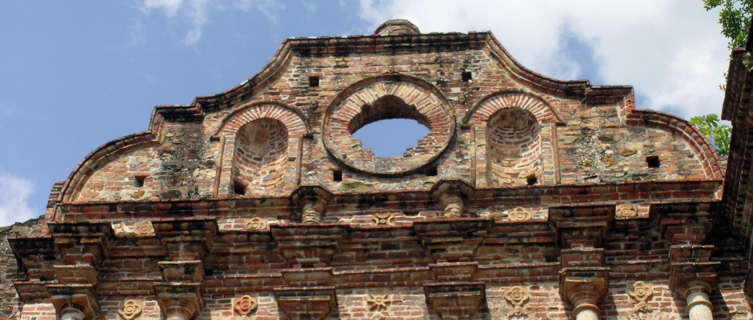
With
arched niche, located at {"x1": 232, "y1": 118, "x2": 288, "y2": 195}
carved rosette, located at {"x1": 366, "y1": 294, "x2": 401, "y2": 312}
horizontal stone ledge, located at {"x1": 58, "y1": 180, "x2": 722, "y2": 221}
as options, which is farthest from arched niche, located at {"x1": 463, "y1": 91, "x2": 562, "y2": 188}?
arched niche, located at {"x1": 232, "y1": 118, "x2": 288, "y2": 195}

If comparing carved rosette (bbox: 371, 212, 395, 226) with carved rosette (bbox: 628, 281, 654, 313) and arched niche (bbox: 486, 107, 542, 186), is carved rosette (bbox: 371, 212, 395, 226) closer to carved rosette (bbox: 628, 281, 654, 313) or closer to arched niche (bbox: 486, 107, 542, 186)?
arched niche (bbox: 486, 107, 542, 186)

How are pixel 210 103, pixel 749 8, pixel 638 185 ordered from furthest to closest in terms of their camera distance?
1. pixel 210 103
2. pixel 638 185
3. pixel 749 8

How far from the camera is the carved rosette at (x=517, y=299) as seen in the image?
53.4ft

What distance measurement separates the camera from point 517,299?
16.4 m

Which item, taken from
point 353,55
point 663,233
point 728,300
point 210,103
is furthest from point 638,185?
point 210,103

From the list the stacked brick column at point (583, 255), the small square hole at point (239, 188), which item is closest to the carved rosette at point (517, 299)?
the stacked brick column at point (583, 255)

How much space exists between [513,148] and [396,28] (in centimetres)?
305

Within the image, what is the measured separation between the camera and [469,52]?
64.1 ft

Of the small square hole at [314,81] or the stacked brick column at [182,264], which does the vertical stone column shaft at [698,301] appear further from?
the small square hole at [314,81]

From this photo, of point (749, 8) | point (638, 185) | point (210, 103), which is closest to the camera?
point (749, 8)

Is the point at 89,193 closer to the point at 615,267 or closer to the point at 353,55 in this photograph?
the point at 353,55

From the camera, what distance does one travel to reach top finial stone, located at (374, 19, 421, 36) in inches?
807

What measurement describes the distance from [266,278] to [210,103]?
3.38 m

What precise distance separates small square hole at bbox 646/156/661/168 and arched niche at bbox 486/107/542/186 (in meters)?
1.39
